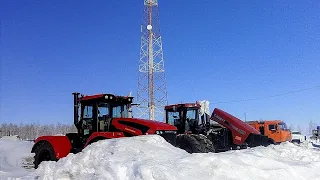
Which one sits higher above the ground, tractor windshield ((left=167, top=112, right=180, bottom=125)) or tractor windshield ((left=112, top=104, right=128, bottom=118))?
tractor windshield ((left=112, top=104, right=128, bottom=118))

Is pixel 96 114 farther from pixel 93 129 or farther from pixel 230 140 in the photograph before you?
pixel 230 140

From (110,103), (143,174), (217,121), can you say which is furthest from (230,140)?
(143,174)

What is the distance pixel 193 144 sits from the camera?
13.2m

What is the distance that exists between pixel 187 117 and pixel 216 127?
6.44 ft

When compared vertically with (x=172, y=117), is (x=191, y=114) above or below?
above

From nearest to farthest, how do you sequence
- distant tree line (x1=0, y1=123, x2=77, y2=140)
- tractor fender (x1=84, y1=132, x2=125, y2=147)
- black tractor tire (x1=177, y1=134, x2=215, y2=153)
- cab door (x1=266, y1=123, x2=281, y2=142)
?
tractor fender (x1=84, y1=132, x2=125, y2=147) → black tractor tire (x1=177, y1=134, x2=215, y2=153) → cab door (x1=266, y1=123, x2=281, y2=142) → distant tree line (x1=0, y1=123, x2=77, y2=140)

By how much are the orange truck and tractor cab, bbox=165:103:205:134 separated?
35.8ft

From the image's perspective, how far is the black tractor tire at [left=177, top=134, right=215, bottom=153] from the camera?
13053 millimetres

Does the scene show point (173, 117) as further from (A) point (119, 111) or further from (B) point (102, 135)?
(B) point (102, 135)

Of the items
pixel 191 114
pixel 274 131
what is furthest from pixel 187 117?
pixel 274 131

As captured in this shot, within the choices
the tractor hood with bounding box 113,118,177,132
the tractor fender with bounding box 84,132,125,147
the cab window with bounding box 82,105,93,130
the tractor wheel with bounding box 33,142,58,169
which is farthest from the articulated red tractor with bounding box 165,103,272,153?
the tractor wheel with bounding box 33,142,58,169

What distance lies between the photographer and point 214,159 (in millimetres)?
6664

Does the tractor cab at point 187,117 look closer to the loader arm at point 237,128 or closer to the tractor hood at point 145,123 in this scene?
the loader arm at point 237,128

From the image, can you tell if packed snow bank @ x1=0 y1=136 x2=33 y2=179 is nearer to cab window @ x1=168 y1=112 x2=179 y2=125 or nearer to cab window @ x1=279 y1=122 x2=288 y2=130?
cab window @ x1=168 y1=112 x2=179 y2=125
